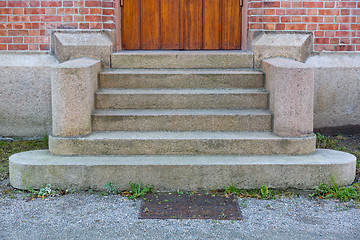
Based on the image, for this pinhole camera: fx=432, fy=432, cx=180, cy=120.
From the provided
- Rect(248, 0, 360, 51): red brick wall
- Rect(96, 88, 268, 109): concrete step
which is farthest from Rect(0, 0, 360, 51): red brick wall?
Rect(96, 88, 268, 109): concrete step

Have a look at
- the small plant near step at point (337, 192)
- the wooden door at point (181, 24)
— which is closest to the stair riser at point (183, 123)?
the small plant near step at point (337, 192)

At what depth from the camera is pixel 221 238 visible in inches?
116

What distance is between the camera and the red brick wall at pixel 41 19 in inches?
201

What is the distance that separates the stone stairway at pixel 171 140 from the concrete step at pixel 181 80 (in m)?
0.01

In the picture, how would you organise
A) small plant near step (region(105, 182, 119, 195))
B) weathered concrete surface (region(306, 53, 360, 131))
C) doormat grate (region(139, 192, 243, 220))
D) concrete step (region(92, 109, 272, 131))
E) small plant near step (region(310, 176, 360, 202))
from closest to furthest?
doormat grate (region(139, 192, 243, 220))
small plant near step (region(310, 176, 360, 202))
small plant near step (region(105, 182, 119, 195))
concrete step (region(92, 109, 272, 131))
weathered concrete surface (region(306, 53, 360, 131))

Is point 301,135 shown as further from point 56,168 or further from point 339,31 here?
point 56,168

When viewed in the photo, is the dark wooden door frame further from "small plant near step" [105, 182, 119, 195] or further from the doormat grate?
the doormat grate

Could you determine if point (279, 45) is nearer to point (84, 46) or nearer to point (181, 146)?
point (181, 146)

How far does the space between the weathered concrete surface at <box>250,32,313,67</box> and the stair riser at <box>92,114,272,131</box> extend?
42.2 inches

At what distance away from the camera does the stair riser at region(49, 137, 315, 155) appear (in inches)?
158

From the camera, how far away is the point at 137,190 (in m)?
3.76

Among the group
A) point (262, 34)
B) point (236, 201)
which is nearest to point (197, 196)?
point (236, 201)

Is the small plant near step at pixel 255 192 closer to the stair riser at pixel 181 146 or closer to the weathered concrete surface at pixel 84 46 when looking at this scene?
the stair riser at pixel 181 146

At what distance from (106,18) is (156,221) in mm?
2895
